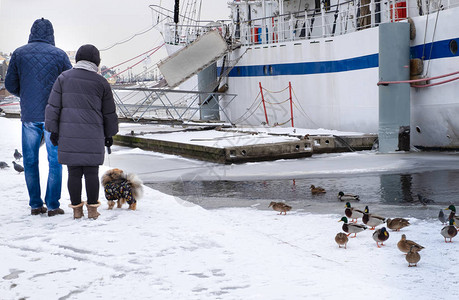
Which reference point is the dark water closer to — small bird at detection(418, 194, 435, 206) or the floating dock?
small bird at detection(418, 194, 435, 206)

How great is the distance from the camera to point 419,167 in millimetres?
12648

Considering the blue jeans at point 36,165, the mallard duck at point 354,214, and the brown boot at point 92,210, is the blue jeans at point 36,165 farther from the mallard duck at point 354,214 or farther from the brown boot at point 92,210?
the mallard duck at point 354,214

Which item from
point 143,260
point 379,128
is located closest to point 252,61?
point 379,128

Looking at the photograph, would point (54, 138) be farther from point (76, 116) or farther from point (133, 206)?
point (133, 206)

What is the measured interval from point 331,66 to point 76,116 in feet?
49.5

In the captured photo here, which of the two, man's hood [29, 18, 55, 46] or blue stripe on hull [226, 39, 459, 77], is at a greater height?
blue stripe on hull [226, 39, 459, 77]

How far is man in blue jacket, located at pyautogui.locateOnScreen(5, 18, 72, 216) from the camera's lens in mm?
6520

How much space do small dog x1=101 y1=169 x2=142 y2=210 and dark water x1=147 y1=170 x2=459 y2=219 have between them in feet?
6.76

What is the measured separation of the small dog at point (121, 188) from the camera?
6840mm

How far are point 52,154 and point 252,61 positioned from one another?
18.3 metres

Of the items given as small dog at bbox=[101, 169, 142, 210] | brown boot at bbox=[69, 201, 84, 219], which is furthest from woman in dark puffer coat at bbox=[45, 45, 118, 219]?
small dog at bbox=[101, 169, 142, 210]

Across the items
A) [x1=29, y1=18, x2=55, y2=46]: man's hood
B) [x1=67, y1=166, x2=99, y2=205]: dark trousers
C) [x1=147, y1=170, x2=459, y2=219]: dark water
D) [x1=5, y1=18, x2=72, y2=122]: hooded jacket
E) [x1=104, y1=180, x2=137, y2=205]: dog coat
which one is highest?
A: [x1=29, y1=18, x2=55, y2=46]: man's hood

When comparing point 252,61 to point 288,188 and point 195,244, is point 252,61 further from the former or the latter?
point 195,244

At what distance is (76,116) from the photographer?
6.04m
